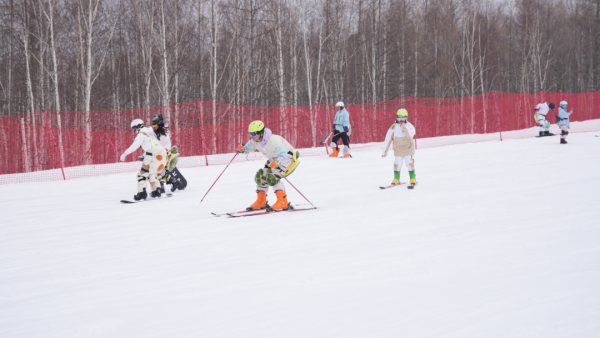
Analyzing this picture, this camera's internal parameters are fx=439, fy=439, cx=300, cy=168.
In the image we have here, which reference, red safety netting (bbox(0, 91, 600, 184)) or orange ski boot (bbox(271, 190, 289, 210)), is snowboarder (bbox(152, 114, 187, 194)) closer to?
orange ski boot (bbox(271, 190, 289, 210))

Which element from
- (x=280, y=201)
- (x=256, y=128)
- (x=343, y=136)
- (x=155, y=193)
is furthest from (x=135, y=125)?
(x=343, y=136)

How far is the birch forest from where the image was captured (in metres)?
25.2

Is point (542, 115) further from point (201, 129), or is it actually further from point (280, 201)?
point (280, 201)

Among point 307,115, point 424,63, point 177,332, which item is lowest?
point 177,332

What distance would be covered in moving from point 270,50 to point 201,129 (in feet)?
60.1

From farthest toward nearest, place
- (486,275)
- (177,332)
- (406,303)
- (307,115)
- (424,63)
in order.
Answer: (424,63), (307,115), (486,275), (406,303), (177,332)

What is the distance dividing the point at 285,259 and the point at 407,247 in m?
1.45

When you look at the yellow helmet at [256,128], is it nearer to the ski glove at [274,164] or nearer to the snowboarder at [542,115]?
the ski glove at [274,164]

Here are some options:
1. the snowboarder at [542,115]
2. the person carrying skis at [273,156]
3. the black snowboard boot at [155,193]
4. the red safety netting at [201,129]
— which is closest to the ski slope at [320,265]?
the black snowboard boot at [155,193]

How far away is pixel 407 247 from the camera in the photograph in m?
5.13

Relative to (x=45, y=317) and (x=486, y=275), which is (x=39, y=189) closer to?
(x=45, y=317)

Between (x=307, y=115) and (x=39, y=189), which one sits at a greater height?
(x=307, y=115)

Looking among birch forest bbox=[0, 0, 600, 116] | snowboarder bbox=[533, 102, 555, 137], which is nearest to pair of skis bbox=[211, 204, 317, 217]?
snowboarder bbox=[533, 102, 555, 137]

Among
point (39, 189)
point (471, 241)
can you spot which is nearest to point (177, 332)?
point (471, 241)
